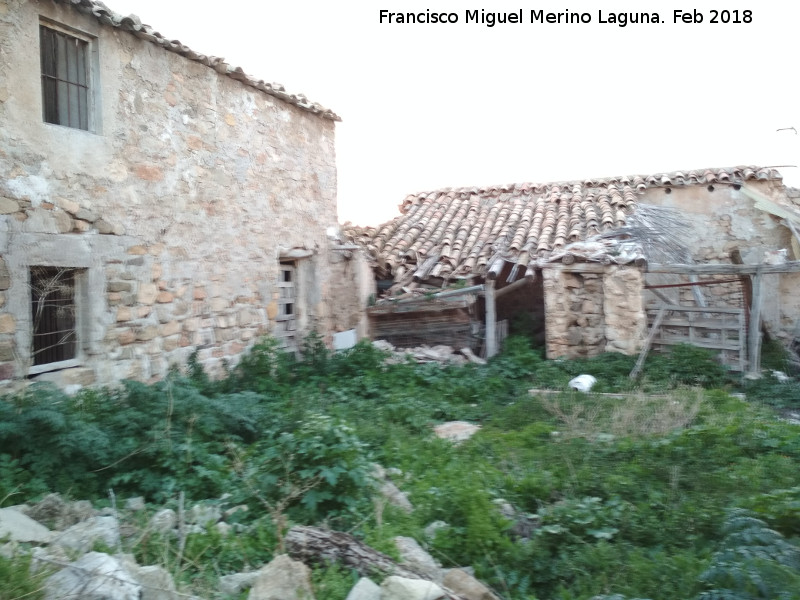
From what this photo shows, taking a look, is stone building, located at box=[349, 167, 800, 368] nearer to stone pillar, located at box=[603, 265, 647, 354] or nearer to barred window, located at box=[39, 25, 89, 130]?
stone pillar, located at box=[603, 265, 647, 354]

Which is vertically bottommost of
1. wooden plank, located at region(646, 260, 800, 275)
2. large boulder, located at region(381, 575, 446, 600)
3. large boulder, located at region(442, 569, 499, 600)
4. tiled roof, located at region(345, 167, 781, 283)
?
large boulder, located at region(442, 569, 499, 600)

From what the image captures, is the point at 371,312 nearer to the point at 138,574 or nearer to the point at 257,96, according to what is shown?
the point at 257,96

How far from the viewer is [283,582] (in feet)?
11.4

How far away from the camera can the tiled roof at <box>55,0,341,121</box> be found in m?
6.61

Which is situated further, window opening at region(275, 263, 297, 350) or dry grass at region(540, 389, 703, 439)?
window opening at region(275, 263, 297, 350)

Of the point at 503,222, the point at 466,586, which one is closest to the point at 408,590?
the point at 466,586

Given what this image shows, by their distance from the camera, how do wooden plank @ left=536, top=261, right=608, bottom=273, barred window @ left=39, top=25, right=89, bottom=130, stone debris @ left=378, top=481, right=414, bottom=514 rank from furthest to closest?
wooden plank @ left=536, top=261, right=608, bottom=273 < barred window @ left=39, top=25, right=89, bottom=130 < stone debris @ left=378, top=481, right=414, bottom=514

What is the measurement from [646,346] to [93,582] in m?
8.23

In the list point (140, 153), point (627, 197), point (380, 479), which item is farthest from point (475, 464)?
point (627, 197)

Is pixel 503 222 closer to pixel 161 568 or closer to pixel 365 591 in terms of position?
pixel 365 591

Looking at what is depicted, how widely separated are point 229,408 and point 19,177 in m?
2.88

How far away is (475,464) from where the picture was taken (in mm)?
5664

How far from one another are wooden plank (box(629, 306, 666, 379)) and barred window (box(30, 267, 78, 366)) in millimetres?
7065

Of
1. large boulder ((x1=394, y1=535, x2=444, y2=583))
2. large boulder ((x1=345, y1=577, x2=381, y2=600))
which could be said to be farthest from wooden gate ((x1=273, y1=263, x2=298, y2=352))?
large boulder ((x1=345, y1=577, x2=381, y2=600))
